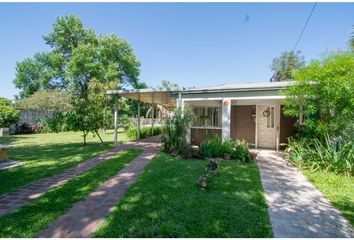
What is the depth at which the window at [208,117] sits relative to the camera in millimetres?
11923

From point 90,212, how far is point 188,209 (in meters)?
1.72

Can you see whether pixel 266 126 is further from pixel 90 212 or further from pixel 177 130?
pixel 90 212

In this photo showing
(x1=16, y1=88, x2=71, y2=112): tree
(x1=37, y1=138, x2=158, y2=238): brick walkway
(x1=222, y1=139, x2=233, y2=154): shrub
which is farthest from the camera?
(x1=16, y1=88, x2=71, y2=112): tree

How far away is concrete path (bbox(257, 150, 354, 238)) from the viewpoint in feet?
10.7

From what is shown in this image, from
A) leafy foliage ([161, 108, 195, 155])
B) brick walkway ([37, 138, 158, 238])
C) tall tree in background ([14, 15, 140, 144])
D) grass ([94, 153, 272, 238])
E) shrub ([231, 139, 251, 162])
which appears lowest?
brick walkway ([37, 138, 158, 238])

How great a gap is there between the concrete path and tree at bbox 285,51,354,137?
2189 millimetres

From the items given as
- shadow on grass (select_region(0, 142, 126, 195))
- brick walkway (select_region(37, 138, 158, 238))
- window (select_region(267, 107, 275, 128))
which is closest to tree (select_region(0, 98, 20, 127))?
shadow on grass (select_region(0, 142, 126, 195))

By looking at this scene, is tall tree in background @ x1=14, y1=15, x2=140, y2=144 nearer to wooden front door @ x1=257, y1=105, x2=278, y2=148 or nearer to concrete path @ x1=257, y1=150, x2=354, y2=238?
wooden front door @ x1=257, y1=105, x2=278, y2=148

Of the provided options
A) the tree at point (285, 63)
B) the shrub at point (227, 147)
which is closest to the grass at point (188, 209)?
the shrub at point (227, 147)

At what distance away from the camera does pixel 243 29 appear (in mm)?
13148

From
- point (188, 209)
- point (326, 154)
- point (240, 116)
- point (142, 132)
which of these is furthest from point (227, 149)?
point (142, 132)

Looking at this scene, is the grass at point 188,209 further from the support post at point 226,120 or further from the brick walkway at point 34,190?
the support post at point 226,120

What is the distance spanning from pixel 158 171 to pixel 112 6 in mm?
7970

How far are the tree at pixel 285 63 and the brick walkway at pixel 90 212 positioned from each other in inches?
1440
